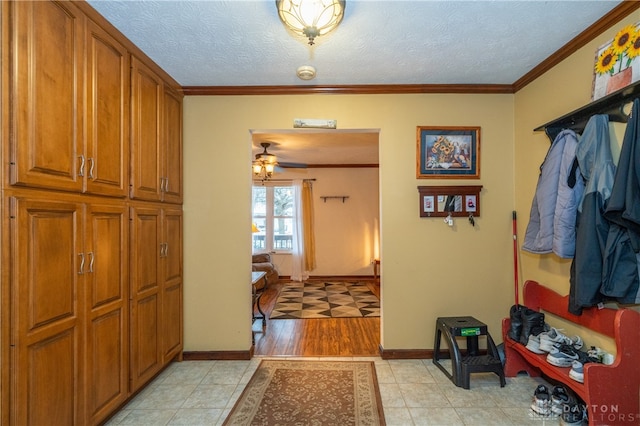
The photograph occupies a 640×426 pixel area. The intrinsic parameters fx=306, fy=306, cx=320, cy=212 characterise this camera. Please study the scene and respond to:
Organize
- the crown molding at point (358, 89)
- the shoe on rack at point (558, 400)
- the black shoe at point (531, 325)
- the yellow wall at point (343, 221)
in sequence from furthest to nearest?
the yellow wall at point (343, 221) → the crown molding at point (358, 89) → the black shoe at point (531, 325) → the shoe on rack at point (558, 400)

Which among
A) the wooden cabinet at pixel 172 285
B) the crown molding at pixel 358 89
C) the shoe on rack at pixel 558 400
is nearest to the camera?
the shoe on rack at pixel 558 400

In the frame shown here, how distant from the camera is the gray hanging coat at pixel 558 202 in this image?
1.92 m

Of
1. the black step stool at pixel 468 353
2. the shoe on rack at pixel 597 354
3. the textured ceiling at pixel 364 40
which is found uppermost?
the textured ceiling at pixel 364 40

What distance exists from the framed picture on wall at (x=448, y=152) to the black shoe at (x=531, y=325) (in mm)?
1215

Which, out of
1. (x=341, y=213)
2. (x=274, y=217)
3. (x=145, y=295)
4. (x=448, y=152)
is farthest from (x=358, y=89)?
(x=274, y=217)

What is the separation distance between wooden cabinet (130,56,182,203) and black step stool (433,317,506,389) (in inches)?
99.1

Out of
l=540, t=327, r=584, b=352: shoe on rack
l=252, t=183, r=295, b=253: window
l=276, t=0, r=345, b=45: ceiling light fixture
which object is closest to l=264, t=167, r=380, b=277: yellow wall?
l=252, t=183, r=295, b=253: window

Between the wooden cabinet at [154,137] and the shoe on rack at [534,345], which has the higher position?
the wooden cabinet at [154,137]

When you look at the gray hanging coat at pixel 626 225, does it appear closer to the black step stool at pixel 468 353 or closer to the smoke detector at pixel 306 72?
the black step stool at pixel 468 353

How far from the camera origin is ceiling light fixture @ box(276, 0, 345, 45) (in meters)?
1.58

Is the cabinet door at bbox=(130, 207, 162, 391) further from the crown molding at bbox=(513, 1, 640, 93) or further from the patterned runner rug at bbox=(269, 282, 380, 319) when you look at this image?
the crown molding at bbox=(513, 1, 640, 93)

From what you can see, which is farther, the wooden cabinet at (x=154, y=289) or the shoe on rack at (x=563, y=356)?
the wooden cabinet at (x=154, y=289)

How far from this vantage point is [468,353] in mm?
2566

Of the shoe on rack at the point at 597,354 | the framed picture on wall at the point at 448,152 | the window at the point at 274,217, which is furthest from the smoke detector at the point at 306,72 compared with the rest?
the window at the point at 274,217
